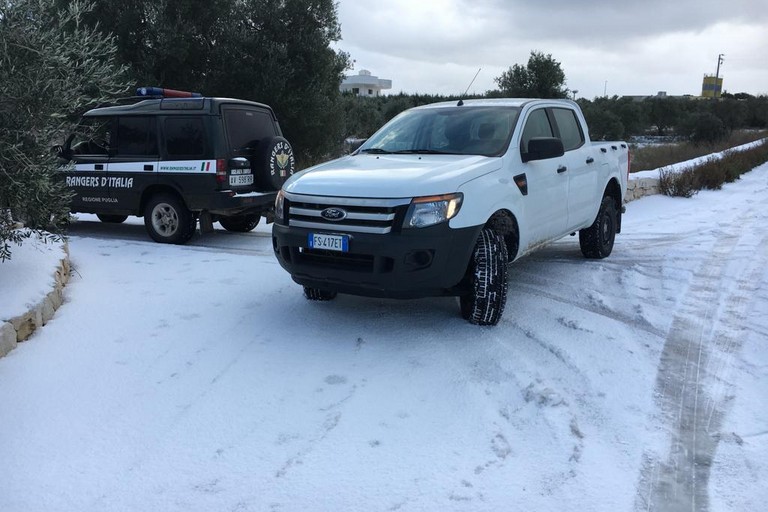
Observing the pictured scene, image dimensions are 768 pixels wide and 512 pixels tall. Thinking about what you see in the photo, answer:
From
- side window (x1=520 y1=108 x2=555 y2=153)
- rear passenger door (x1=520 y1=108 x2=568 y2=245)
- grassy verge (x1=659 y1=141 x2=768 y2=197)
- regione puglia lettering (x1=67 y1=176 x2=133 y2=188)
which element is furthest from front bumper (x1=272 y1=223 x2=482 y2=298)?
grassy verge (x1=659 y1=141 x2=768 y2=197)

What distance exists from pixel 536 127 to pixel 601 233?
6.07 feet

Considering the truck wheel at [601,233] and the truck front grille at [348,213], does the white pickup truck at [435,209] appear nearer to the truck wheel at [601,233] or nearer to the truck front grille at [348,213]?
the truck front grille at [348,213]

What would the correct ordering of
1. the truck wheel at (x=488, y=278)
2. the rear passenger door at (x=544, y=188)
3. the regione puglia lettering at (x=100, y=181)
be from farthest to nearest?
the regione puglia lettering at (x=100, y=181) < the rear passenger door at (x=544, y=188) < the truck wheel at (x=488, y=278)

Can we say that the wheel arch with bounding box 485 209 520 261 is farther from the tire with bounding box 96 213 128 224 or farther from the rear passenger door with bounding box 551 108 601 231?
the tire with bounding box 96 213 128 224

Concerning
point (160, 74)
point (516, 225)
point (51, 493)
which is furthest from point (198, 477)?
point (160, 74)

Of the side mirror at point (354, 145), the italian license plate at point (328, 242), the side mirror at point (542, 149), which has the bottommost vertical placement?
the italian license plate at point (328, 242)

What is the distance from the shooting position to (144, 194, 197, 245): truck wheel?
806 cm

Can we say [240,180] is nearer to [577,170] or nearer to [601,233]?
[577,170]

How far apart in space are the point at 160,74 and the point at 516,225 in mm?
13551

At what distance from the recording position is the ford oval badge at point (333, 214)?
14.2 feet

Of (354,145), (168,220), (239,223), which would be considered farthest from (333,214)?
(354,145)

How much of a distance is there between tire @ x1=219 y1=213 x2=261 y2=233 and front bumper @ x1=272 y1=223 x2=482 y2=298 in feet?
16.5

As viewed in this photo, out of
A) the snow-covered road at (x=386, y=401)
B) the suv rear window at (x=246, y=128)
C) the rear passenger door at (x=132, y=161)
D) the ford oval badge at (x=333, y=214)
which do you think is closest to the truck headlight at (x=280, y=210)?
the ford oval badge at (x=333, y=214)

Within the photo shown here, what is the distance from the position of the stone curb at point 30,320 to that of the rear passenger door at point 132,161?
288cm
